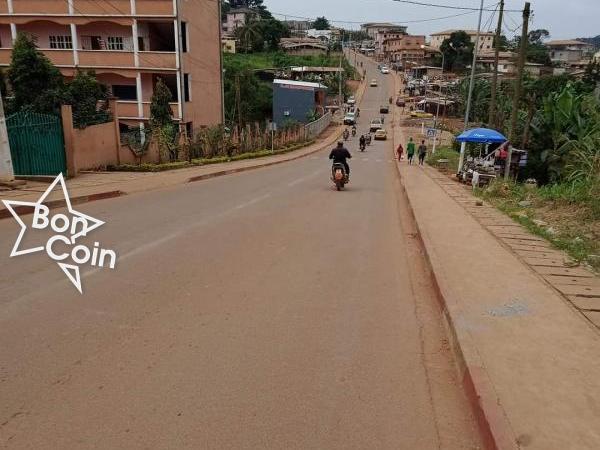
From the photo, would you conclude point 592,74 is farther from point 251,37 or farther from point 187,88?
point 251,37

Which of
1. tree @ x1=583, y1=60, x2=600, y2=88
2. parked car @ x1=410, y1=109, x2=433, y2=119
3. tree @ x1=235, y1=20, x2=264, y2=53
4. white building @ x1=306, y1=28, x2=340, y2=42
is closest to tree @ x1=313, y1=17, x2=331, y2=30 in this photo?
white building @ x1=306, y1=28, x2=340, y2=42

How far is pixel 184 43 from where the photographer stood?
34.3m

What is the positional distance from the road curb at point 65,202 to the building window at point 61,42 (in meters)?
27.7

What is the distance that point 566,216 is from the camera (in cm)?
1000

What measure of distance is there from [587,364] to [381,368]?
167 centimetres

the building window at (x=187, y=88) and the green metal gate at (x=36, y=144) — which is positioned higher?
the building window at (x=187, y=88)

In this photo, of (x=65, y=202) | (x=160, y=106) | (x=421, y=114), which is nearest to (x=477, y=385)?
(x=65, y=202)

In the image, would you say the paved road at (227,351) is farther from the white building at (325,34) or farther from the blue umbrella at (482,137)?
the white building at (325,34)

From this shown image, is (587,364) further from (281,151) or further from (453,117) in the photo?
(453,117)

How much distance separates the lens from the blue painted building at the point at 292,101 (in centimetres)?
6362

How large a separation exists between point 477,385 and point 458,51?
120 m

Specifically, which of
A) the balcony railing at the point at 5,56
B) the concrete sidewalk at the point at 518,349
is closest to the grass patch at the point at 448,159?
the concrete sidewalk at the point at 518,349

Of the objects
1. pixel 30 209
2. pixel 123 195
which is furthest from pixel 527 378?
pixel 123 195

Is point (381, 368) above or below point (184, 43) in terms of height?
below
